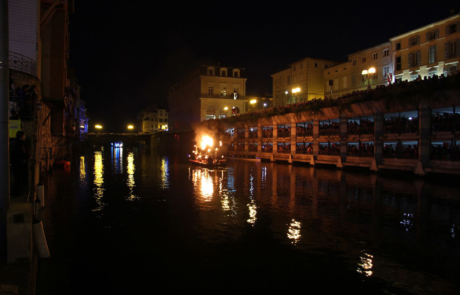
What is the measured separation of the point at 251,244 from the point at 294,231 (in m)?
1.89

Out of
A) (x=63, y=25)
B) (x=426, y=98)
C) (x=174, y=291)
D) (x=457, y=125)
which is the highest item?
(x=63, y=25)

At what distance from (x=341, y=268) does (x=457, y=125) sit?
875 inches

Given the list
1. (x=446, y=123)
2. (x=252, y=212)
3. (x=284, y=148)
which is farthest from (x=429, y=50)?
(x=252, y=212)

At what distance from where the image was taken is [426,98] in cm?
2480

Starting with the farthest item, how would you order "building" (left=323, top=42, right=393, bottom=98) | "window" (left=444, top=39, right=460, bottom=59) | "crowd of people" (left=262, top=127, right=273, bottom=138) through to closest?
"building" (left=323, top=42, right=393, bottom=98) → "crowd of people" (left=262, top=127, right=273, bottom=138) → "window" (left=444, top=39, right=460, bottom=59)

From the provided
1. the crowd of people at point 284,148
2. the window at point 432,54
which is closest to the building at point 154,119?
the crowd of people at point 284,148

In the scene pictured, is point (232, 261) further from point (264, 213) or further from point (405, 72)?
point (405, 72)

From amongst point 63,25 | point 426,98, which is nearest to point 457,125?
point 426,98

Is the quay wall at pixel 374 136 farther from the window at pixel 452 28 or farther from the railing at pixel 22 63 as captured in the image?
the railing at pixel 22 63

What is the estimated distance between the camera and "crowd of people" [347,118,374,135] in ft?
102

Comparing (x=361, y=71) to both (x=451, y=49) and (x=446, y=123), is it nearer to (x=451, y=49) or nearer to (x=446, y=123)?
(x=451, y=49)

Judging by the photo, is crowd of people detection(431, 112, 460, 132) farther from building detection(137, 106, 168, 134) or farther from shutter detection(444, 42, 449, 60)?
building detection(137, 106, 168, 134)

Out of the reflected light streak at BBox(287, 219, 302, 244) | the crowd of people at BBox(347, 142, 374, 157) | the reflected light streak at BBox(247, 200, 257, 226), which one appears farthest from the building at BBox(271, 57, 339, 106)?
the reflected light streak at BBox(287, 219, 302, 244)

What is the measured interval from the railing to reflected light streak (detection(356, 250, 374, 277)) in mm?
22471
